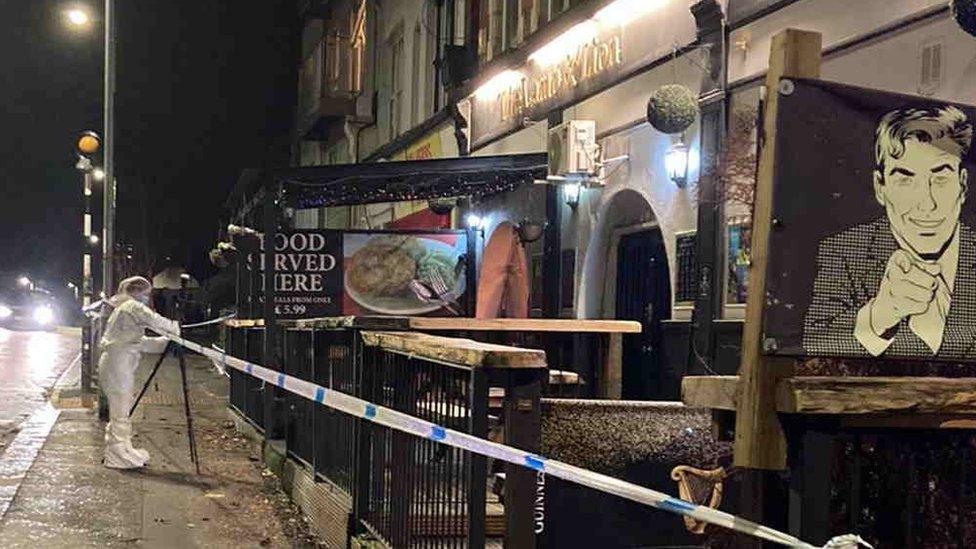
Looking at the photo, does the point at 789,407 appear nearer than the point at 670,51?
Yes

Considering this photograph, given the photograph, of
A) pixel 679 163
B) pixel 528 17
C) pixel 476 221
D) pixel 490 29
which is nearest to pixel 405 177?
pixel 528 17

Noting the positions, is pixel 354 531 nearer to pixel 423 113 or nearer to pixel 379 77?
pixel 423 113

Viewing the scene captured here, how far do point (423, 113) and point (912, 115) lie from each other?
1623 cm

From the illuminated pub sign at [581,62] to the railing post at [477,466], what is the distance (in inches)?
240

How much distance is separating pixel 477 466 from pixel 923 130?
234 cm

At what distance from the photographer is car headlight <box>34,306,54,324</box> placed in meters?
39.9

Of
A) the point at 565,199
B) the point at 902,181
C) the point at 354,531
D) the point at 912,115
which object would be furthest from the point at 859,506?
the point at 565,199

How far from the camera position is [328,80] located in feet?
80.8

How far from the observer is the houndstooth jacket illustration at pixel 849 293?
3.13 meters

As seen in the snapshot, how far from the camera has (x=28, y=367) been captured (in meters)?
21.8

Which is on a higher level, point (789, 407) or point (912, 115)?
point (912, 115)

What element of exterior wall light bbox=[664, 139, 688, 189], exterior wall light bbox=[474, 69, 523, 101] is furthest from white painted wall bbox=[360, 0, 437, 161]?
exterior wall light bbox=[664, 139, 688, 189]

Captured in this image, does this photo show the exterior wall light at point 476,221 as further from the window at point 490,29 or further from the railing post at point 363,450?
the railing post at point 363,450

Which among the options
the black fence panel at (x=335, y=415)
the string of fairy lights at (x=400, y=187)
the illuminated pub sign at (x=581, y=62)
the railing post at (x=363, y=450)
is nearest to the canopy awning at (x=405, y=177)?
the string of fairy lights at (x=400, y=187)
